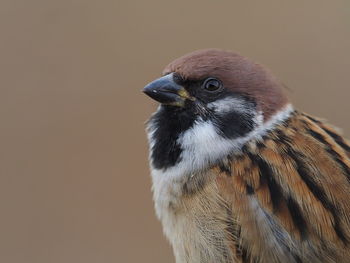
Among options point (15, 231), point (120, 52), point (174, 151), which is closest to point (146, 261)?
point (15, 231)

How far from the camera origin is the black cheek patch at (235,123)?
9.01ft

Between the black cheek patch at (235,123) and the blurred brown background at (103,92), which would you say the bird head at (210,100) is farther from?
the blurred brown background at (103,92)

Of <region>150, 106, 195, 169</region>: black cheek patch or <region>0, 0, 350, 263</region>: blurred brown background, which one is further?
<region>0, 0, 350, 263</region>: blurred brown background

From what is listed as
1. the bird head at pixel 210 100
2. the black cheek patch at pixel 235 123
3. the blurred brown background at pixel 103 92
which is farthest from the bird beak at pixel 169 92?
the blurred brown background at pixel 103 92

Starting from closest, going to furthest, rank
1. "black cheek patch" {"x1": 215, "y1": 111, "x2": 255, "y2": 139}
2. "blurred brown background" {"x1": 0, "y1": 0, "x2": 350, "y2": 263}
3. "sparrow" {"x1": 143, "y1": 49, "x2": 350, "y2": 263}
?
"sparrow" {"x1": 143, "y1": 49, "x2": 350, "y2": 263}, "black cheek patch" {"x1": 215, "y1": 111, "x2": 255, "y2": 139}, "blurred brown background" {"x1": 0, "y1": 0, "x2": 350, "y2": 263}

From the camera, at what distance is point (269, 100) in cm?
282

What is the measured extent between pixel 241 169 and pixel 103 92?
3039mm

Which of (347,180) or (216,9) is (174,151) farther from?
(216,9)

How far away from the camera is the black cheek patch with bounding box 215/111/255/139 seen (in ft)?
9.01

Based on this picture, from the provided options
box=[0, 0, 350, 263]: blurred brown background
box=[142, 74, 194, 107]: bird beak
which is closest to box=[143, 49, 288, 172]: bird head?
box=[142, 74, 194, 107]: bird beak

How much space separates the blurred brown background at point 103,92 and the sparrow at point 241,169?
2.22 metres

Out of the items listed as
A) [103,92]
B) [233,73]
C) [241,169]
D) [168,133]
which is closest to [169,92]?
[168,133]

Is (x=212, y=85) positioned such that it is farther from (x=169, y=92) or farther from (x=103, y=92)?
(x=103, y=92)

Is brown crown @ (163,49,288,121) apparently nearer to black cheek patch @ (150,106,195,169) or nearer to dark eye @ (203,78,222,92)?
dark eye @ (203,78,222,92)
